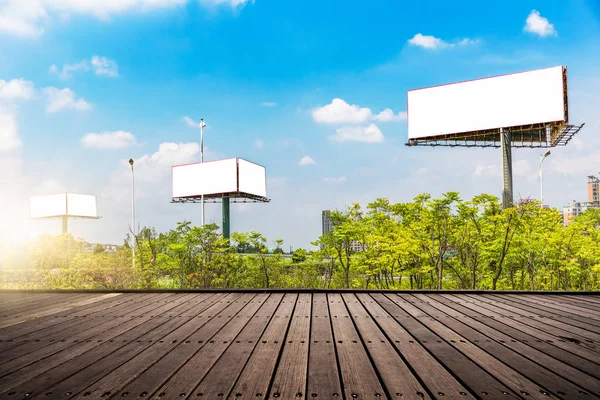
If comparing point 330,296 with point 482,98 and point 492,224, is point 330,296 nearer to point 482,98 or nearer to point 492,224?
point 492,224

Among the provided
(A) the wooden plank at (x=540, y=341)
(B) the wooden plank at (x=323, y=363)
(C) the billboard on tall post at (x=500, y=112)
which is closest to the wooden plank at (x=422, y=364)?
(B) the wooden plank at (x=323, y=363)

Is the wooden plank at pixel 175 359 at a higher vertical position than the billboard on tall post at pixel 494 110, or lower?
lower

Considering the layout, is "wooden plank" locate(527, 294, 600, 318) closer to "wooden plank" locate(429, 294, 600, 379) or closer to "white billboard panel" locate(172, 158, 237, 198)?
"wooden plank" locate(429, 294, 600, 379)

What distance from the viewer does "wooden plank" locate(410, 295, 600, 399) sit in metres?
2.26

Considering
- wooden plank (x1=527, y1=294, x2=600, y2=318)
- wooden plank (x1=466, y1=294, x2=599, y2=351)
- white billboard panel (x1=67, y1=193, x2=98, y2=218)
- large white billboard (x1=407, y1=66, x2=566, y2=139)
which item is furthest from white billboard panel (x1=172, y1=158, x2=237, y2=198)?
wooden plank (x1=466, y1=294, x2=599, y2=351)

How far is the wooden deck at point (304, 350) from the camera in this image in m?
2.22

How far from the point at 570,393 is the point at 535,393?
21cm

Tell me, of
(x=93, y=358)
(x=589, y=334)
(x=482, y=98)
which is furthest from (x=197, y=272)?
(x=482, y=98)

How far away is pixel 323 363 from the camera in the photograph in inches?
103

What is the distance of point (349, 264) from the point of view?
16438 mm

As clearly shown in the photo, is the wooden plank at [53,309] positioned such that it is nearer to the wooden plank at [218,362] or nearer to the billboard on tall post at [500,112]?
the wooden plank at [218,362]

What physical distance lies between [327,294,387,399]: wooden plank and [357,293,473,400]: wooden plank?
14 centimetres

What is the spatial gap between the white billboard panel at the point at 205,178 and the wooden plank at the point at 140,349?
26183 mm

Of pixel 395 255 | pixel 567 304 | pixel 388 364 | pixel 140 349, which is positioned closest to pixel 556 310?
pixel 567 304
